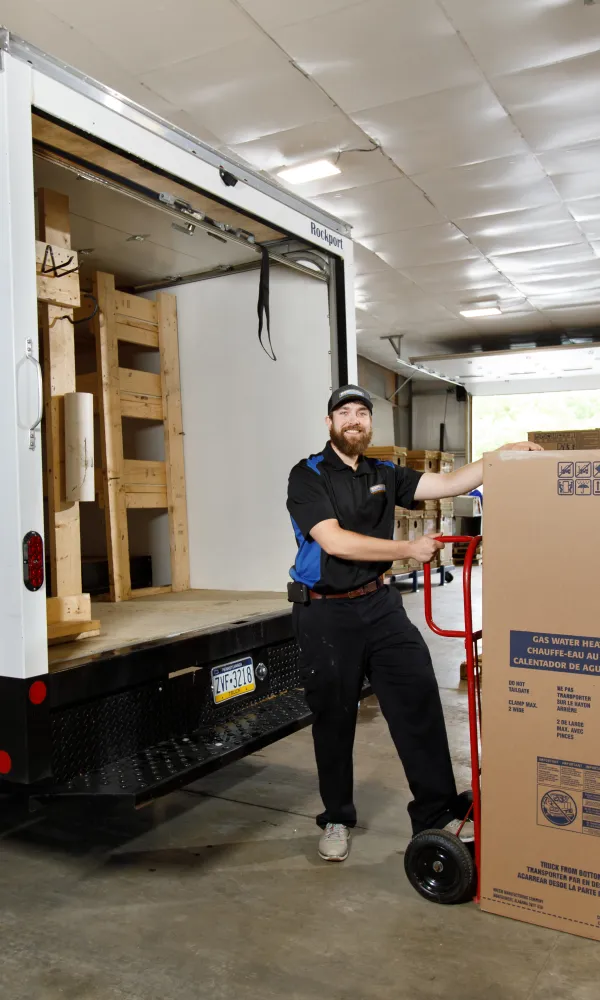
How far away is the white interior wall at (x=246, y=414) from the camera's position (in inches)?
175

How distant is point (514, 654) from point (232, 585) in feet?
8.89

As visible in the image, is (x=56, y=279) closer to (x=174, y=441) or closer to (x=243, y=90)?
(x=174, y=441)

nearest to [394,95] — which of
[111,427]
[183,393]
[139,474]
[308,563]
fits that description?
[183,393]

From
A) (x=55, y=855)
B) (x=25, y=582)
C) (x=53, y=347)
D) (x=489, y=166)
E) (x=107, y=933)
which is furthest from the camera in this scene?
(x=489, y=166)

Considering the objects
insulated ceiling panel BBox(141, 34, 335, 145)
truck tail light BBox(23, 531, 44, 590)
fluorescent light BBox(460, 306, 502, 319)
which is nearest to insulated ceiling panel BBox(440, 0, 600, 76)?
insulated ceiling panel BBox(141, 34, 335, 145)

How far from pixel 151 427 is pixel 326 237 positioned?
1.99 meters

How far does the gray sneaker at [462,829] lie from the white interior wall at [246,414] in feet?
6.71

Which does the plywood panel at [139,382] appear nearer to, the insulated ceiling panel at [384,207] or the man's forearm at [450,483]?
the man's forearm at [450,483]

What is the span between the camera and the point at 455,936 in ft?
8.41

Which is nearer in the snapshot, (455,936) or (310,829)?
(455,936)

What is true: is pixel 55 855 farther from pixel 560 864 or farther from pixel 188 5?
pixel 188 5

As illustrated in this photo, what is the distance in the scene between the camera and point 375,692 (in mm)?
3104

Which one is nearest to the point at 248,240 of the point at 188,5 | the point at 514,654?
the point at 188,5

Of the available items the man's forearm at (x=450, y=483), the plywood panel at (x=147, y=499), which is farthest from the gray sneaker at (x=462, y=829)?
the plywood panel at (x=147, y=499)
